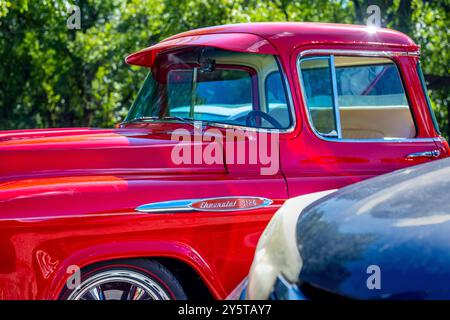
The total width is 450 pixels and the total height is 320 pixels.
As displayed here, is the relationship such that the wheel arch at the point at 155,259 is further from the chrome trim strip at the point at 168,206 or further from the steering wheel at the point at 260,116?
the steering wheel at the point at 260,116

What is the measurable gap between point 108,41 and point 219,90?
44.0 ft

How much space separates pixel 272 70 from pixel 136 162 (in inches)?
43.6

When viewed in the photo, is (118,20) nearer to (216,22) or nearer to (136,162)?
(216,22)

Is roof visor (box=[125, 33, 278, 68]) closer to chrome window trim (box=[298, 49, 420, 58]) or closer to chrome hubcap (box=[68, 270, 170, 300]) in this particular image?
chrome window trim (box=[298, 49, 420, 58])

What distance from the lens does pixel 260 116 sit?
13.4ft

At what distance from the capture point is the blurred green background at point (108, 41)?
14398mm

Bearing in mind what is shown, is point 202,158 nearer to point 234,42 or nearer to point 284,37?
point 234,42

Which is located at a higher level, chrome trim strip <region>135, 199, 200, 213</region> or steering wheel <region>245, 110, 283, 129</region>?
steering wheel <region>245, 110, 283, 129</region>

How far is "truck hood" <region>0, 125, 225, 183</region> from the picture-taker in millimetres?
3561

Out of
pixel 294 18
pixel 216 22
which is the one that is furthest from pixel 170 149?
pixel 294 18

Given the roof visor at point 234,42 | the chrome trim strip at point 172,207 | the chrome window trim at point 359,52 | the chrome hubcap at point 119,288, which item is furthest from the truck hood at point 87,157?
the chrome window trim at point 359,52

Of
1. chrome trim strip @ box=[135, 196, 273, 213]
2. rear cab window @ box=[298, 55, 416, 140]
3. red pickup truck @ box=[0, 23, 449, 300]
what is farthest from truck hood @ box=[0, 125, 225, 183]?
rear cab window @ box=[298, 55, 416, 140]

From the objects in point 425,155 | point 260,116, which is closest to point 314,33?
point 260,116

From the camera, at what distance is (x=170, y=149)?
12.3 ft
